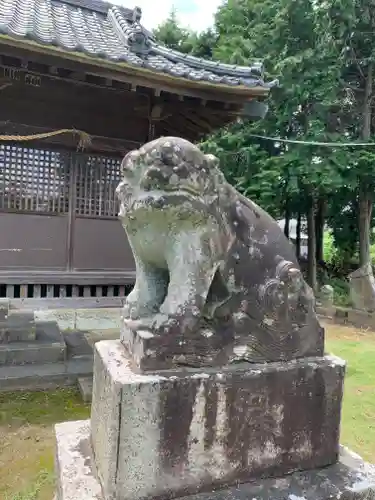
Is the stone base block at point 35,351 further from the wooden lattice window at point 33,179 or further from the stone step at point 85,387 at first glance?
the wooden lattice window at point 33,179

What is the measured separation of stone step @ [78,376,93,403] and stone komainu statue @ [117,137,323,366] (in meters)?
2.28

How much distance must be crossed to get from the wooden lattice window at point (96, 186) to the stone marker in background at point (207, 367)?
3.37 m

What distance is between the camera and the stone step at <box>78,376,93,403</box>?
3.82 metres

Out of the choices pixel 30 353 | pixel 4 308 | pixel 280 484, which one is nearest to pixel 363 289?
pixel 30 353

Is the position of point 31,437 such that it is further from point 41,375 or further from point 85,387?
point 41,375

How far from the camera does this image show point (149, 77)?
12.7 ft

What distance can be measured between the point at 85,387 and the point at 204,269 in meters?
2.81

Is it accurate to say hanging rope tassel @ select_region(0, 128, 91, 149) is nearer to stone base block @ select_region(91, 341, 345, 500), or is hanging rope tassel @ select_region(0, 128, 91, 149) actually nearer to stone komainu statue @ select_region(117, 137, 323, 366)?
stone komainu statue @ select_region(117, 137, 323, 366)

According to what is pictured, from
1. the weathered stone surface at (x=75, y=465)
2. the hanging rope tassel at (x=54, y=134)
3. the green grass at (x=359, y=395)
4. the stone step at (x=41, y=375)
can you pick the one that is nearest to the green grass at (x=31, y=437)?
the stone step at (x=41, y=375)

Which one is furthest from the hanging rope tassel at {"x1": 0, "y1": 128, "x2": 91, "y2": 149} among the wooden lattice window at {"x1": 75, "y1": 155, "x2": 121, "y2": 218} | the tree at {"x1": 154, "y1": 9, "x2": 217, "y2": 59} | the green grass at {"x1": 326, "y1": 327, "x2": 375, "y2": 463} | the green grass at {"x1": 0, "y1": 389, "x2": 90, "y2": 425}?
the tree at {"x1": 154, "y1": 9, "x2": 217, "y2": 59}

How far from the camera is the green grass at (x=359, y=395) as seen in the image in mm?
3213

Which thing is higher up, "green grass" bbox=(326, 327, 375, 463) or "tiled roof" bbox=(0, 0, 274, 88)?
"tiled roof" bbox=(0, 0, 274, 88)

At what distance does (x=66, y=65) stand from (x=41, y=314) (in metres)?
3.53

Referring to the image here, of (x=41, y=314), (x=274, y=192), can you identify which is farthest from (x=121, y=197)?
(x=274, y=192)
